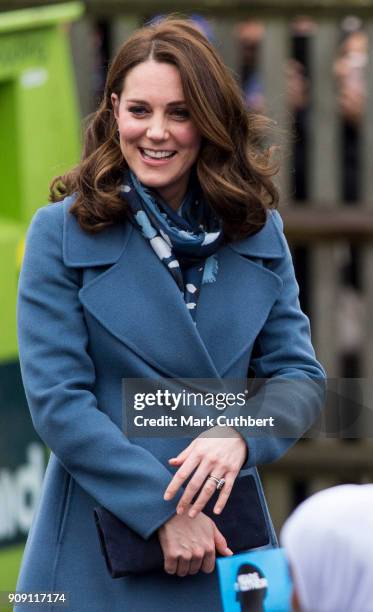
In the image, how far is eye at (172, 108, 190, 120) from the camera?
9.31 feet

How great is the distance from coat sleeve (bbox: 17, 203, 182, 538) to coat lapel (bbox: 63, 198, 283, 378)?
0.04 m

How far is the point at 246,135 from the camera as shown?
2.94m

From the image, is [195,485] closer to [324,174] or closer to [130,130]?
[130,130]

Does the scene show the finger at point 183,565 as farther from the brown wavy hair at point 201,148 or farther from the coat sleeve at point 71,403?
the brown wavy hair at point 201,148

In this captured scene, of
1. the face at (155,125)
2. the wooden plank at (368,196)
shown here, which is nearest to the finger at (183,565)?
the face at (155,125)

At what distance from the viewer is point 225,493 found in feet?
8.96

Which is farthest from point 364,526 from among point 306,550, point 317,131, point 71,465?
point 317,131

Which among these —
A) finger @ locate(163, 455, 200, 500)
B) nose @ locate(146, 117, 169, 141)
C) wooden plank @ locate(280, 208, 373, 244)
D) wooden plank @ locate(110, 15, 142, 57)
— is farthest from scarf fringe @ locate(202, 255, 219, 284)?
wooden plank @ locate(110, 15, 142, 57)

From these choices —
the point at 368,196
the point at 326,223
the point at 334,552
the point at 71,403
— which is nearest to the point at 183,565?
the point at 71,403

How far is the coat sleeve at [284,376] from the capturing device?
284 cm

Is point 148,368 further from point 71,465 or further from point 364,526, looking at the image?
point 364,526

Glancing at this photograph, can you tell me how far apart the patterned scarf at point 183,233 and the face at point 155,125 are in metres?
0.04

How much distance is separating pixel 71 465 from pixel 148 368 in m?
0.22

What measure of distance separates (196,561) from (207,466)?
18 cm
